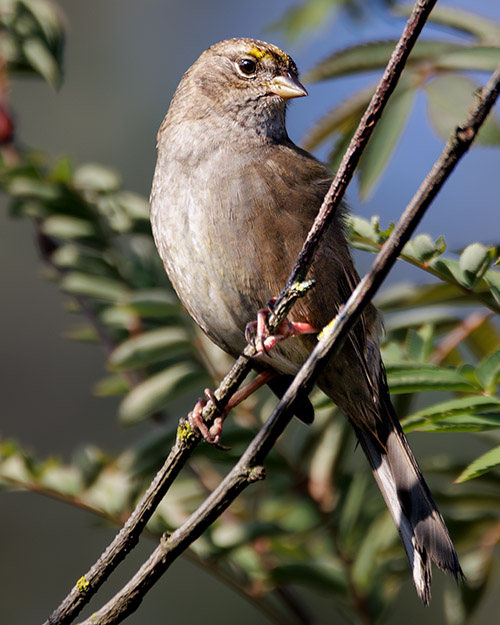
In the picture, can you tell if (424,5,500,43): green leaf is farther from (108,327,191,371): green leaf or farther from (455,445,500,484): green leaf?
(455,445,500,484): green leaf

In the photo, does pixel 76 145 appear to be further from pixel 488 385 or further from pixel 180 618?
pixel 488 385

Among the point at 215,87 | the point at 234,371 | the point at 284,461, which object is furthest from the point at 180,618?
the point at 234,371

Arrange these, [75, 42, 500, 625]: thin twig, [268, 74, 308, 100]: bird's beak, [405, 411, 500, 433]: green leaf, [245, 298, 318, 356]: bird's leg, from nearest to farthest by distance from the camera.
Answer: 1. [75, 42, 500, 625]: thin twig
2. [405, 411, 500, 433]: green leaf
3. [245, 298, 318, 356]: bird's leg
4. [268, 74, 308, 100]: bird's beak

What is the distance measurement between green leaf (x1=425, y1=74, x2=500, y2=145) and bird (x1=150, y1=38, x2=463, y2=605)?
0.52 m

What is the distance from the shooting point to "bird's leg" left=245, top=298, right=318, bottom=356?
8.80ft

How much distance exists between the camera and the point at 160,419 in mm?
4117

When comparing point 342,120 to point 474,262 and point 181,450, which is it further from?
point 181,450

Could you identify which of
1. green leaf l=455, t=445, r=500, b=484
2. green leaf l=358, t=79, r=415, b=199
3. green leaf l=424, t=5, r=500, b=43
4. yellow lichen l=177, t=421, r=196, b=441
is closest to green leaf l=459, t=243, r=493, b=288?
green leaf l=455, t=445, r=500, b=484

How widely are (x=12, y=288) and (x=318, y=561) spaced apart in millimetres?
6953

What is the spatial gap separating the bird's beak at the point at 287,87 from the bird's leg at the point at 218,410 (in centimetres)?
124

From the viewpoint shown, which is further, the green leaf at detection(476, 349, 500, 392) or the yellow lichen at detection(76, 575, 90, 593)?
the green leaf at detection(476, 349, 500, 392)

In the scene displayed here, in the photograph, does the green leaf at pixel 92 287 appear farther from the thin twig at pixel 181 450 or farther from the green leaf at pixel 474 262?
the green leaf at pixel 474 262

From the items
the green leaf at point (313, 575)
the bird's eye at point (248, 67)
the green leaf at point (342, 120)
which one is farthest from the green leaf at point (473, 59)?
the green leaf at point (313, 575)

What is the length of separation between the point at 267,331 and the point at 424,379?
51 cm
